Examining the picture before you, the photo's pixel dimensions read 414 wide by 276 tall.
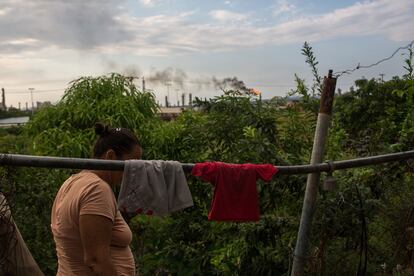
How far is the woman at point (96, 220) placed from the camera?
1.96m

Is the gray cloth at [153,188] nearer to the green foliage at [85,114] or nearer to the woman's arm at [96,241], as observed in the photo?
the woman's arm at [96,241]

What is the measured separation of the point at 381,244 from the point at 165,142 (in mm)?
2321

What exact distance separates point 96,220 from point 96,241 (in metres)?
0.08

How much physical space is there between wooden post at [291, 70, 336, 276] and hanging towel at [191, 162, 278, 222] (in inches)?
19.2

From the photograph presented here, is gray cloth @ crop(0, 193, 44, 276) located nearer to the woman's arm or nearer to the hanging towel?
the woman's arm

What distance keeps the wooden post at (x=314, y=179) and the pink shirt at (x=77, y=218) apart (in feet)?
3.65

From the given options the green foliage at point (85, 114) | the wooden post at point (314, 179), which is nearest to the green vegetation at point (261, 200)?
the green foliage at point (85, 114)

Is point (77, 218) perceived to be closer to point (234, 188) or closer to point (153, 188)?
point (153, 188)

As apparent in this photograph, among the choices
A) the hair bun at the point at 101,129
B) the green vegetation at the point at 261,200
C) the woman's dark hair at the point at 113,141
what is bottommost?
the green vegetation at the point at 261,200

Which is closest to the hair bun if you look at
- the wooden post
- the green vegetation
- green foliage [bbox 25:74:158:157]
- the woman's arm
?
the woman's arm

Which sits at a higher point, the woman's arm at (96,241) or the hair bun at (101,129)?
the hair bun at (101,129)

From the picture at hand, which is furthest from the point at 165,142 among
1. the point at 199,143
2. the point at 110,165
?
the point at 110,165

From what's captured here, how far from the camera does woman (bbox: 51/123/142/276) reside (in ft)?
6.41

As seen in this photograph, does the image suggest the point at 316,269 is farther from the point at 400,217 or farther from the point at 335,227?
the point at 400,217
